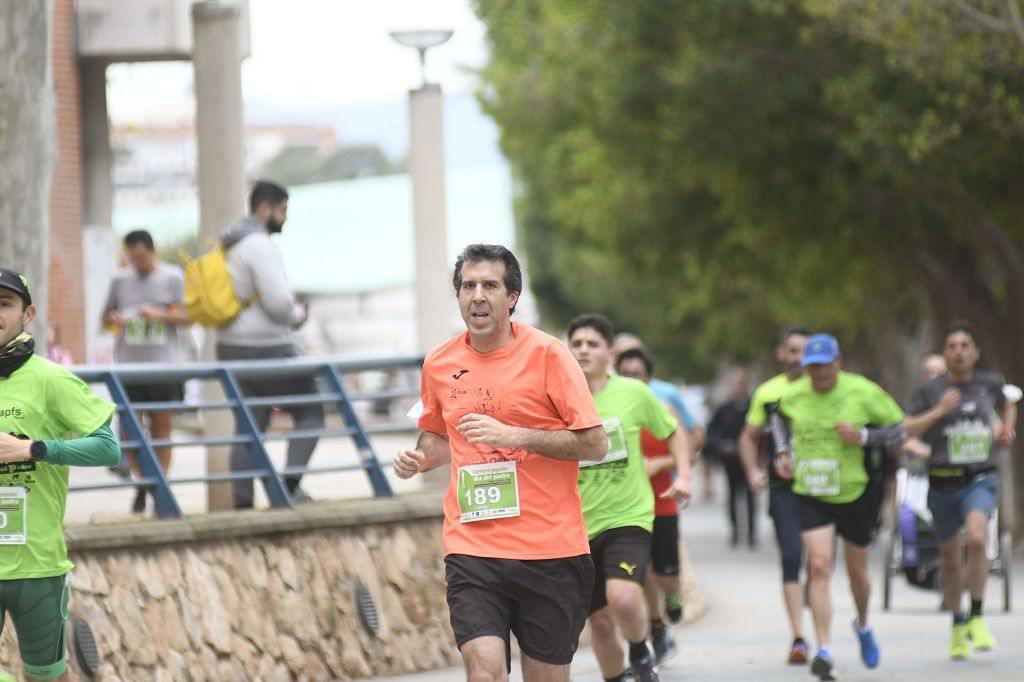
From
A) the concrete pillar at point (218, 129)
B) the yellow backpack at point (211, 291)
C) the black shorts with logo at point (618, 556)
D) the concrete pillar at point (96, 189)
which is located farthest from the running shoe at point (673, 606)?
the concrete pillar at point (96, 189)

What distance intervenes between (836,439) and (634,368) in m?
1.33

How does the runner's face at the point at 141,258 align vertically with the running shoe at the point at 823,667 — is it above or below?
above

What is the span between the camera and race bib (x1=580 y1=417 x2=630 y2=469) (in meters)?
9.15

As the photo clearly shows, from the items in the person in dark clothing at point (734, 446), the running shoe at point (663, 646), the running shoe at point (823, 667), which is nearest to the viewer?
the running shoe at point (823, 667)

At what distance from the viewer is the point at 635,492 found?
9.28 metres

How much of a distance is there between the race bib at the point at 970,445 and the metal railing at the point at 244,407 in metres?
3.27

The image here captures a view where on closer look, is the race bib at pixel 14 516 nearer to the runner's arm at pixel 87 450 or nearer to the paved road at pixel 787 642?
the runner's arm at pixel 87 450

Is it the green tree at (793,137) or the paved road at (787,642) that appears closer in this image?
the paved road at (787,642)

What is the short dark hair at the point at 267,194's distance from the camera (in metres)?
11.1

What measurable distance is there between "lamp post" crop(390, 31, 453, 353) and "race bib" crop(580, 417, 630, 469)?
185 inches

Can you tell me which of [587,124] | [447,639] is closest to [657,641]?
[447,639]

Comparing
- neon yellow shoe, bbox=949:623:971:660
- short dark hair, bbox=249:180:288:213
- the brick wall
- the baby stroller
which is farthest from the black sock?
the brick wall

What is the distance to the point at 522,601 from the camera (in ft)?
21.8

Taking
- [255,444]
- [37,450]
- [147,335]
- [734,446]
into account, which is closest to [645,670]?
[255,444]
